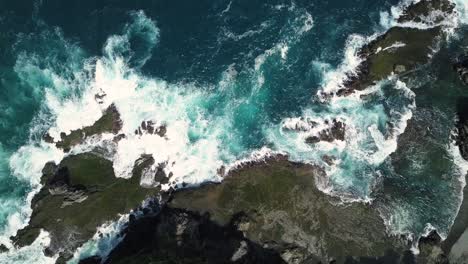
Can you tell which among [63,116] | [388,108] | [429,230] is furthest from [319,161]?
[63,116]

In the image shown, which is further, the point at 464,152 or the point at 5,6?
the point at 5,6

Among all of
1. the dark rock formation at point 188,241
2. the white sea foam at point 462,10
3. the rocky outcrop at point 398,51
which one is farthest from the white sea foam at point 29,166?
the white sea foam at point 462,10

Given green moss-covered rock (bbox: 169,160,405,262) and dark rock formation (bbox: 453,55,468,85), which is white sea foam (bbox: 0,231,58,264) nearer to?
green moss-covered rock (bbox: 169,160,405,262)

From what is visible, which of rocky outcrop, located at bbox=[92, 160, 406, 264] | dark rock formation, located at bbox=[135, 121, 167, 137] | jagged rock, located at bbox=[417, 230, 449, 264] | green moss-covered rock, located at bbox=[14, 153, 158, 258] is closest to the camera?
jagged rock, located at bbox=[417, 230, 449, 264]

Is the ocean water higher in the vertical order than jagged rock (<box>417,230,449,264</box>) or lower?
higher

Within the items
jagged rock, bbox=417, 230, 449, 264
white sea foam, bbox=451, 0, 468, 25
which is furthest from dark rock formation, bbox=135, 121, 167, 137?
white sea foam, bbox=451, 0, 468, 25

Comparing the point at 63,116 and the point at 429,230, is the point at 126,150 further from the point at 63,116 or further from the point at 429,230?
the point at 429,230
